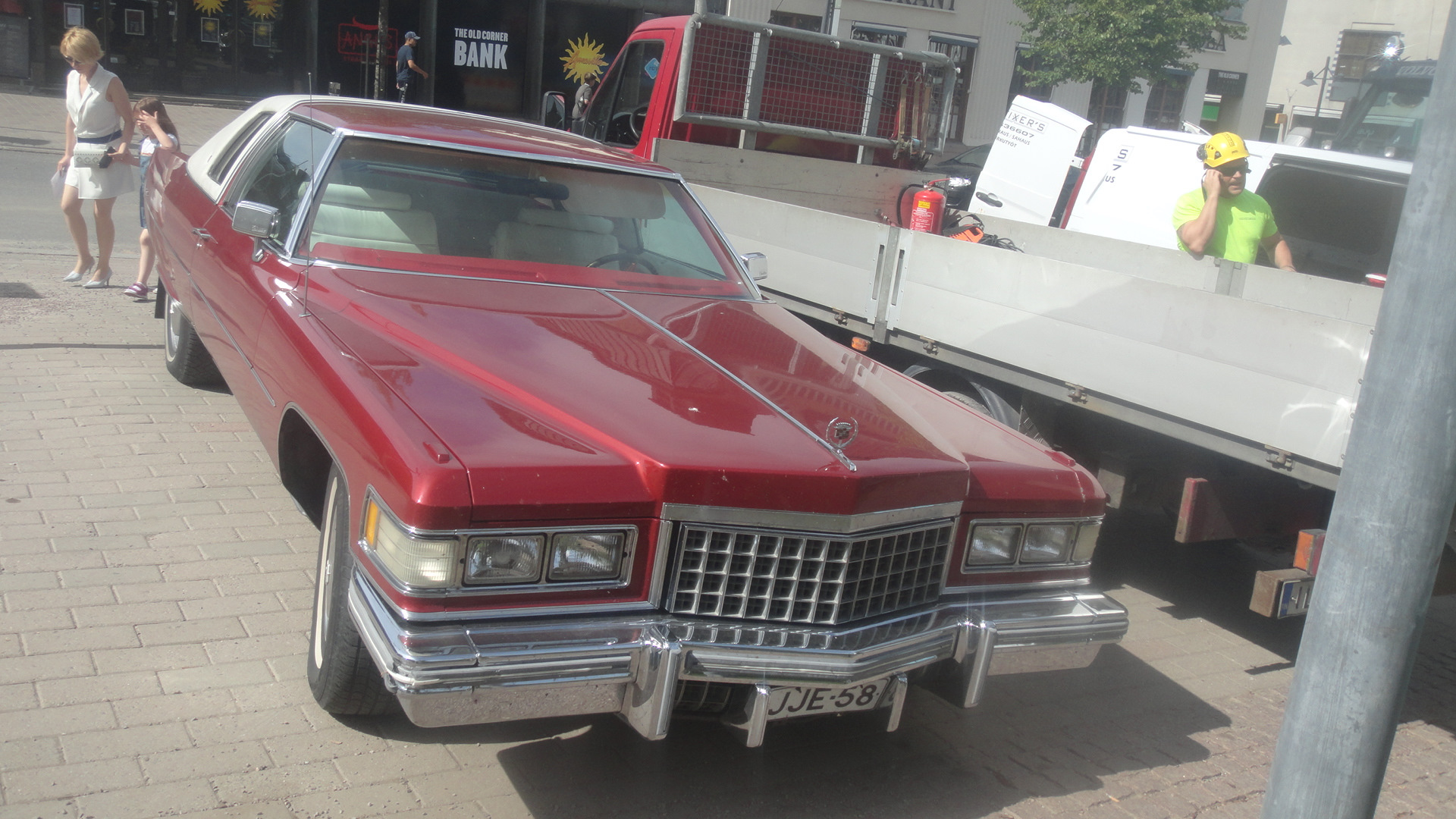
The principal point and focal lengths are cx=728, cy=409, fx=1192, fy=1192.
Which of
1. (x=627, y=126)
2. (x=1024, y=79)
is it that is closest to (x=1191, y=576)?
(x=627, y=126)

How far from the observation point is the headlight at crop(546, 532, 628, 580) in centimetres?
272

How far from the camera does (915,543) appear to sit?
313cm

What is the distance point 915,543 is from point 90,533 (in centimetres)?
305

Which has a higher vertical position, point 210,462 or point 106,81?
point 106,81

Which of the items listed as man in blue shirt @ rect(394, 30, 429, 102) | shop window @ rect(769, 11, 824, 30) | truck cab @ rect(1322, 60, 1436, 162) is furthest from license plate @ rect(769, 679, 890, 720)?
shop window @ rect(769, 11, 824, 30)

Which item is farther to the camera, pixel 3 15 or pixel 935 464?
pixel 3 15

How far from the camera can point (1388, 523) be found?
195 cm

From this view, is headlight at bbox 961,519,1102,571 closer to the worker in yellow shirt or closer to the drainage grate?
the worker in yellow shirt

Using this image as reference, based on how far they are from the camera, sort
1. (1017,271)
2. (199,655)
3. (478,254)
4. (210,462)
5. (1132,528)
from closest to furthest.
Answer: (199,655), (478,254), (1017,271), (210,462), (1132,528)

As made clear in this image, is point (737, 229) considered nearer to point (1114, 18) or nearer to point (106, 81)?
point (106, 81)

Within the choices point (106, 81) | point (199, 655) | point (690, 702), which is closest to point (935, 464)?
point (690, 702)

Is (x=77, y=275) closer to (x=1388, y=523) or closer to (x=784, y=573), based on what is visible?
(x=784, y=573)

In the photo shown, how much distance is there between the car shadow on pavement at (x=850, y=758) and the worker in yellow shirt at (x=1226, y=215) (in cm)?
289

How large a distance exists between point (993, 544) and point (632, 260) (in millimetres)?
1799
